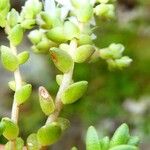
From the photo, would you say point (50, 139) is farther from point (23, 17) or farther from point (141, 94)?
point (141, 94)

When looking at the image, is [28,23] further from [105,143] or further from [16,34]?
[105,143]

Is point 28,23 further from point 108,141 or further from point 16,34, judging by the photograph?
point 108,141

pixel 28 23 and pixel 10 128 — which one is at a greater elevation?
pixel 28 23

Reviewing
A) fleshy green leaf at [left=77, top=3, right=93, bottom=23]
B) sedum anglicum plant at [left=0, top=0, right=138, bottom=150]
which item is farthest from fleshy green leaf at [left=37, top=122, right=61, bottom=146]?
fleshy green leaf at [left=77, top=3, right=93, bottom=23]

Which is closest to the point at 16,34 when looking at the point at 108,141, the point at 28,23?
the point at 28,23

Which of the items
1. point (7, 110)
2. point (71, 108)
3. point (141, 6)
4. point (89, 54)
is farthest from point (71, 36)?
point (141, 6)

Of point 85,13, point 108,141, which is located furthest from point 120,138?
point 85,13

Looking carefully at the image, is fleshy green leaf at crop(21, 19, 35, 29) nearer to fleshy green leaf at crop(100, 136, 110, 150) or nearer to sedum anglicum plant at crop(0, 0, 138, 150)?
sedum anglicum plant at crop(0, 0, 138, 150)
